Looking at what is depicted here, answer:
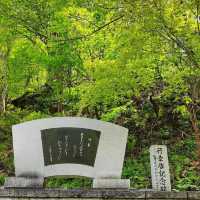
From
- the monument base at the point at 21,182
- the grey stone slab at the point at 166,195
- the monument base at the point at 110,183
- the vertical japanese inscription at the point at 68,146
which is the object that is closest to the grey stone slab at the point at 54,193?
the monument base at the point at 21,182

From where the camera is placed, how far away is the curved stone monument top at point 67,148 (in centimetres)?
821

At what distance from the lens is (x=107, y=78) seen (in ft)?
32.8

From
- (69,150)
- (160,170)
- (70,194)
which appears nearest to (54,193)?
(70,194)

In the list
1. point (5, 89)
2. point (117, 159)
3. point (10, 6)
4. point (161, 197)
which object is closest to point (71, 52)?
point (10, 6)

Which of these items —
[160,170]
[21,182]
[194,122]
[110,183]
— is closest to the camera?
[21,182]

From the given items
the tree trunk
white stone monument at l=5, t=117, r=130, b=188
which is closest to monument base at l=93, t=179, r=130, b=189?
white stone monument at l=5, t=117, r=130, b=188

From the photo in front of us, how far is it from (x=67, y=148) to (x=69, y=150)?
0.05 meters

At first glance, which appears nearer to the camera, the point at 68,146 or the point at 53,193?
the point at 53,193

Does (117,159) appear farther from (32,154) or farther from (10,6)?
(10,6)

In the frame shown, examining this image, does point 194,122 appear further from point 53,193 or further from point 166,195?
point 53,193

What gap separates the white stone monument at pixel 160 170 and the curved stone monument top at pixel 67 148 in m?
0.63

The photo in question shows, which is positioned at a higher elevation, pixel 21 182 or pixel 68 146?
pixel 68 146

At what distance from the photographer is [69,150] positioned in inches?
329

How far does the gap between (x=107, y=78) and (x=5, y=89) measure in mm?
5425
